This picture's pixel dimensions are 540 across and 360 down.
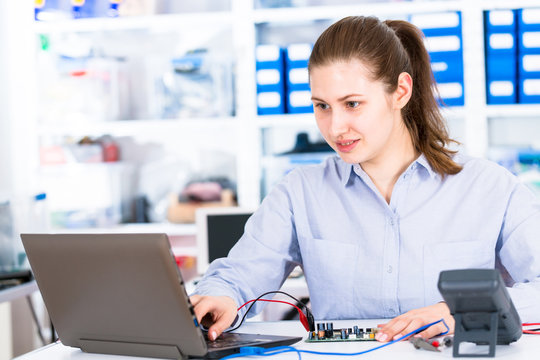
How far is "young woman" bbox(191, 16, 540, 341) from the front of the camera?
1.46 metres

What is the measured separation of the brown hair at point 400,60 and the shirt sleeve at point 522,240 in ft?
→ 0.48

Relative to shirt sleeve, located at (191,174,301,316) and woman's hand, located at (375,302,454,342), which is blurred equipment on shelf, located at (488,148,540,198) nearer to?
shirt sleeve, located at (191,174,301,316)

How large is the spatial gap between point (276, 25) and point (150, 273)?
2.49 m

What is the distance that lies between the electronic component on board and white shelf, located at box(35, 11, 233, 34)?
6.92ft

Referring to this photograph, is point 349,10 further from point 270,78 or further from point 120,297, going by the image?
point 120,297

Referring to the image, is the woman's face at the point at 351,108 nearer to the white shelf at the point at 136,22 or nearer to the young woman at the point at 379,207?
the young woman at the point at 379,207

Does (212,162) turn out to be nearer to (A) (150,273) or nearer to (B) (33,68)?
(B) (33,68)

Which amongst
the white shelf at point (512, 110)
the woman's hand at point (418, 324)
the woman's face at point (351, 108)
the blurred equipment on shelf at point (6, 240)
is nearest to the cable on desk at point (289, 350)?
the woman's hand at point (418, 324)

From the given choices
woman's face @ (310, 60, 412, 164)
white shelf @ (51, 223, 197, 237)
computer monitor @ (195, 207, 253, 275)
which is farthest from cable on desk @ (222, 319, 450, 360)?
white shelf @ (51, 223, 197, 237)

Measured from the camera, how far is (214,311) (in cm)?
133

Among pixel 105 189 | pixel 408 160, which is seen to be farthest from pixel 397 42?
pixel 105 189

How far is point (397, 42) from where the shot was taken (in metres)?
1.54

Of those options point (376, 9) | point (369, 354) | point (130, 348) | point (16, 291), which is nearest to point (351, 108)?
point (369, 354)

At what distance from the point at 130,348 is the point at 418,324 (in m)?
0.48
